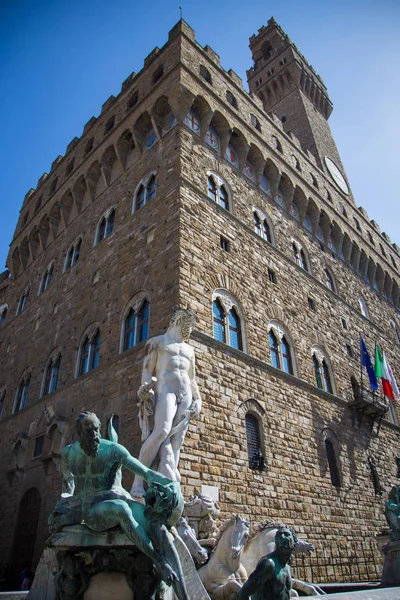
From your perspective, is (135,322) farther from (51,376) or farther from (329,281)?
(329,281)

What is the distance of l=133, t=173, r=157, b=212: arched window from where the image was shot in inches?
482

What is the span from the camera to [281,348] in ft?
37.9

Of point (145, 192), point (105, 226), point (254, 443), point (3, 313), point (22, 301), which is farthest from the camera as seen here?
point (3, 313)

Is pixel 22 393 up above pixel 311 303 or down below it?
below

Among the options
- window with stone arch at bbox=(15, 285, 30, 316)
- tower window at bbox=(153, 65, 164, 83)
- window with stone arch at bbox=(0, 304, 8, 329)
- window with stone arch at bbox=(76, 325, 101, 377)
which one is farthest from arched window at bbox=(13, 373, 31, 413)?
tower window at bbox=(153, 65, 164, 83)

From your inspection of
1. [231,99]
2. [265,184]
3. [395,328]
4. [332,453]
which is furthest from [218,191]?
[395,328]

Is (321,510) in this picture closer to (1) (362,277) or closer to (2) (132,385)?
(2) (132,385)

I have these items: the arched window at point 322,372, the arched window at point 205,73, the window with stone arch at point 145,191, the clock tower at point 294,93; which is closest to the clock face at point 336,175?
the clock tower at point 294,93

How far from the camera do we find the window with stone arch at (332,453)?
10844 millimetres

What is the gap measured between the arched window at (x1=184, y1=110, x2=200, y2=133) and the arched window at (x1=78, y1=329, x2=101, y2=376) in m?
6.84

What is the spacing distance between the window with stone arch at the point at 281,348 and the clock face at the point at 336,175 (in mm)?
13275

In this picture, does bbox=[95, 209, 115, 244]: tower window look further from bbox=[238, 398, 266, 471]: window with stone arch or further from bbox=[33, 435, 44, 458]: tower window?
bbox=[238, 398, 266, 471]: window with stone arch

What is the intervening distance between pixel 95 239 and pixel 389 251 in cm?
1799

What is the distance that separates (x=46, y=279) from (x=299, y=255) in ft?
31.8
